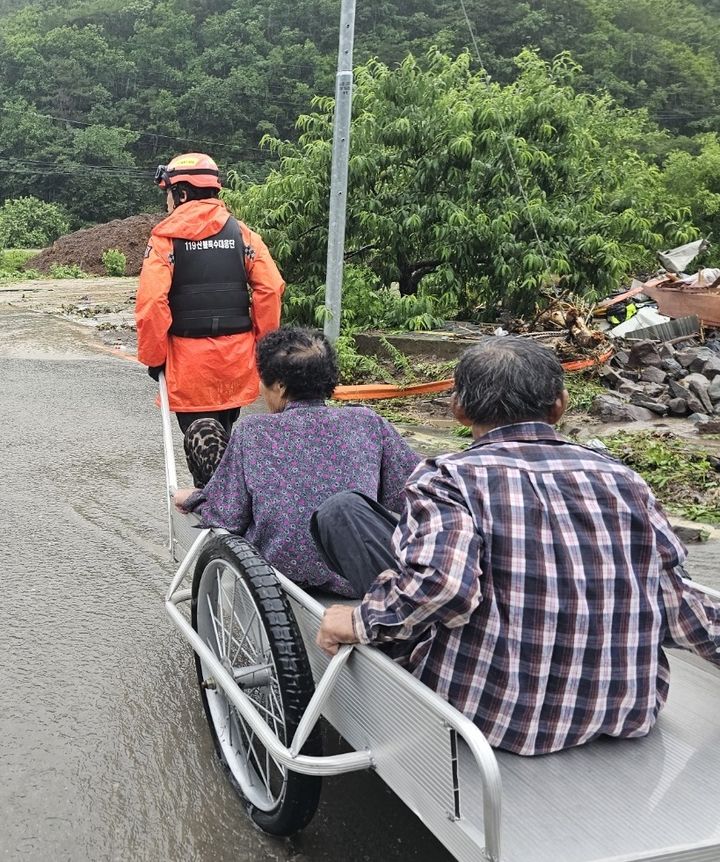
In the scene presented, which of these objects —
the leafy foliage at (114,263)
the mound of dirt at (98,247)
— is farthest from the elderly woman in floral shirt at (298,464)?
the mound of dirt at (98,247)

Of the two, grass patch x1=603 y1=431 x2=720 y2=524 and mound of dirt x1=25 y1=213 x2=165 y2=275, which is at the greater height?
grass patch x1=603 y1=431 x2=720 y2=524

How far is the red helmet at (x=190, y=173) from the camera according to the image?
444 centimetres

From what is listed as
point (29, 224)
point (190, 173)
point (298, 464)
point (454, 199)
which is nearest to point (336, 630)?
point (298, 464)

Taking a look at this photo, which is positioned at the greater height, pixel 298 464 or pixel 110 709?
pixel 298 464

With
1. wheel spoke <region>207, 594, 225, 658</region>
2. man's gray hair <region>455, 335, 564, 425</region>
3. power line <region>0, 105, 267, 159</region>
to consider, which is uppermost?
power line <region>0, 105, 267, 159</region>

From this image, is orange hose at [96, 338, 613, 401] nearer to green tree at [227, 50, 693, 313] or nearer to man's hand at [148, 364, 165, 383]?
green tree at [227, 50, 693, 313]

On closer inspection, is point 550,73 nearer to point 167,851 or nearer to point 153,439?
point 153,439

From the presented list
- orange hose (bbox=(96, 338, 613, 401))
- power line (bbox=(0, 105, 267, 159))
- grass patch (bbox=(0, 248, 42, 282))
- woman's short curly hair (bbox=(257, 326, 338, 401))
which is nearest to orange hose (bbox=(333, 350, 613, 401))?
orange hose (bbox=(96, 338, 613, 401))

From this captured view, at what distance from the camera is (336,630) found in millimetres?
2137

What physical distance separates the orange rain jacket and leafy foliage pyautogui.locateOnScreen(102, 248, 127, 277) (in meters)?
28.2

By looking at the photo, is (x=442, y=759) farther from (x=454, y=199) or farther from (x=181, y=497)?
(x=454, y=199)

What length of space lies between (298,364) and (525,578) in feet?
4.03

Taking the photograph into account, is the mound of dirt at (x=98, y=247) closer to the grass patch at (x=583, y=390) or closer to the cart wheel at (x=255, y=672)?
the grass patch at (x=583, y=390)

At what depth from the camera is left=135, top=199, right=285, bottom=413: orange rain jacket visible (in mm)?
4348
